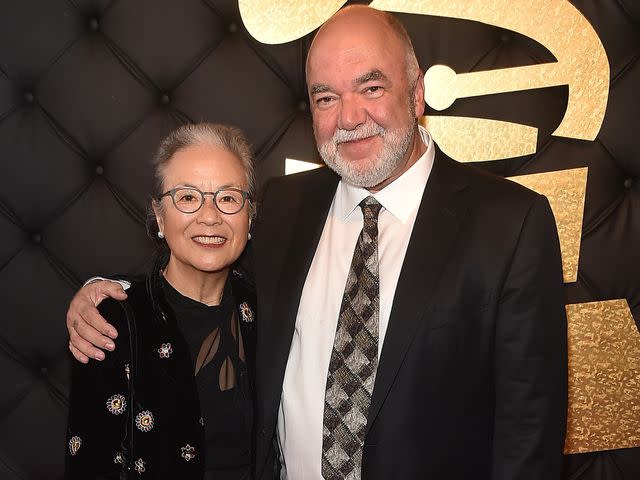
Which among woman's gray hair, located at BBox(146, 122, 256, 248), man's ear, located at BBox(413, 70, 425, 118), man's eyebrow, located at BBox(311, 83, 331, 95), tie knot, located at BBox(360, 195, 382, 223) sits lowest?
woman's gray hair, located at BBox(146, 122, 256, 248)

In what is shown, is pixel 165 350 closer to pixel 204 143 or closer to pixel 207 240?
pixel 207 240

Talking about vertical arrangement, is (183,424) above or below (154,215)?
below

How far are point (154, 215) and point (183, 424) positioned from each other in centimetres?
45

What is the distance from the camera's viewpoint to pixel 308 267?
1325 mm

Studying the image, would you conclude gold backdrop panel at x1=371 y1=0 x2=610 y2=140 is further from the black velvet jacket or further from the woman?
the black velvet jacket

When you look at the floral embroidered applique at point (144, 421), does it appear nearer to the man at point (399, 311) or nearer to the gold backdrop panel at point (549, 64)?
the man at point (399, 311)

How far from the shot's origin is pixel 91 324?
4.02 ft

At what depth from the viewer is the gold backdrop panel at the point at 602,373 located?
1.57 m

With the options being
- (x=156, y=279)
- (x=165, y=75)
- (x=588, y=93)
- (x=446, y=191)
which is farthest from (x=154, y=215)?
(x=588, y=93)

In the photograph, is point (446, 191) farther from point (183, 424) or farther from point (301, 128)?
point (183, 424)

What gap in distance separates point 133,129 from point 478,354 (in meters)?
0.89

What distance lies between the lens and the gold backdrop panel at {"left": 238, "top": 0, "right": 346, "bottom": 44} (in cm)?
155

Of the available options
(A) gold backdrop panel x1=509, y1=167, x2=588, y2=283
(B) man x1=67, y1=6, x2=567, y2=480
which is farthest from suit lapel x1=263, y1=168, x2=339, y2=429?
(A) gold backdrop panel x1=509, y1=167, x2=588, y2=283

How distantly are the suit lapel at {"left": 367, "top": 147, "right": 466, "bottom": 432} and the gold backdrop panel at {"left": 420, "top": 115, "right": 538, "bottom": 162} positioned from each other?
345 millimetres
